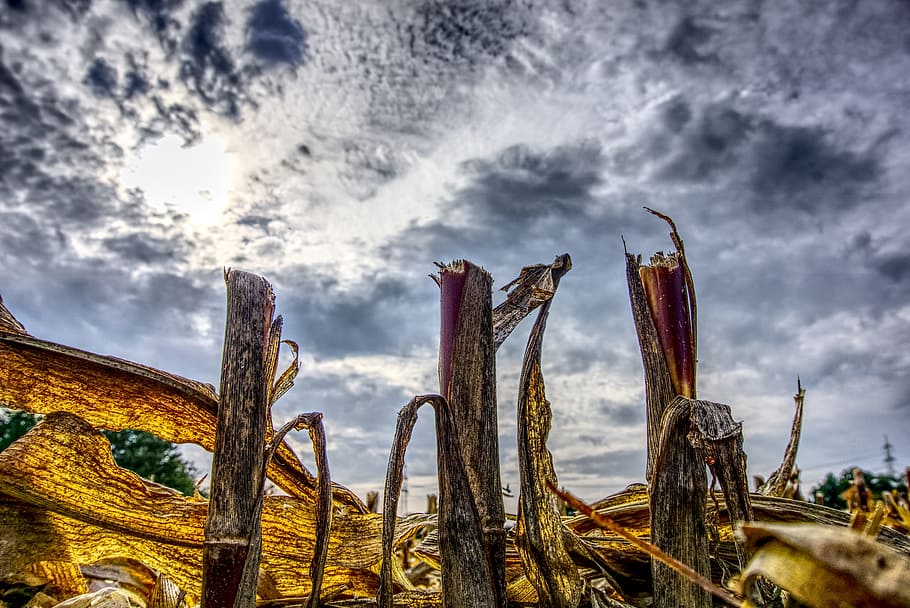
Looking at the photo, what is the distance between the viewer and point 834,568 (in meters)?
0.60

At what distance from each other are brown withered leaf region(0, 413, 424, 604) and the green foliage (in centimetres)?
592

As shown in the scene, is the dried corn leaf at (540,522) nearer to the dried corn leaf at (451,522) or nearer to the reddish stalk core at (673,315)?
the dried corn leaf at (451,522)

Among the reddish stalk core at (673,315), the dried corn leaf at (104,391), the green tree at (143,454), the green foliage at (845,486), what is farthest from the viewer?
the green tree at (143,454)

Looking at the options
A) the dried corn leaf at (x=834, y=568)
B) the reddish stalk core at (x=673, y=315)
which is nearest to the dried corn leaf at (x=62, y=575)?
the reddish stalk core at (x=673, y=315)

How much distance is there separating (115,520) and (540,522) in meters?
1.33

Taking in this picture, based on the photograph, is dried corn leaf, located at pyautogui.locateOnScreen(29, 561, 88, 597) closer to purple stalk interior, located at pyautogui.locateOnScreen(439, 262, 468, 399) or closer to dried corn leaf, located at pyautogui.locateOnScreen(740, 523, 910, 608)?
purple stalk interior, located at pyautogui.locateOnScreen(439, 262, 468, 399)

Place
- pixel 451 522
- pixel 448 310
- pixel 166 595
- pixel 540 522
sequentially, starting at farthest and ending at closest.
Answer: pixel 166 595 < pixel 448 310 < pixel 540 522 < pixel 451 522

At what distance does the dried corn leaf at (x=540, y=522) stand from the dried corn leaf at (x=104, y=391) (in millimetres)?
790

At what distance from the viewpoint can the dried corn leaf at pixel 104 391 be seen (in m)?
1.74

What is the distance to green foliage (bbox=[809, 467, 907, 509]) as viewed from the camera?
6.85 m

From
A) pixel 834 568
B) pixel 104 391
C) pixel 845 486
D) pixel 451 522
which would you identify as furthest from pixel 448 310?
pixel 845 486

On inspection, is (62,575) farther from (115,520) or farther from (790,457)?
(790,457)

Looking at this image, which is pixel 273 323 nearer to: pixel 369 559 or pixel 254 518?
pixel 254 518

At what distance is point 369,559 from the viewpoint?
1.92 meters
